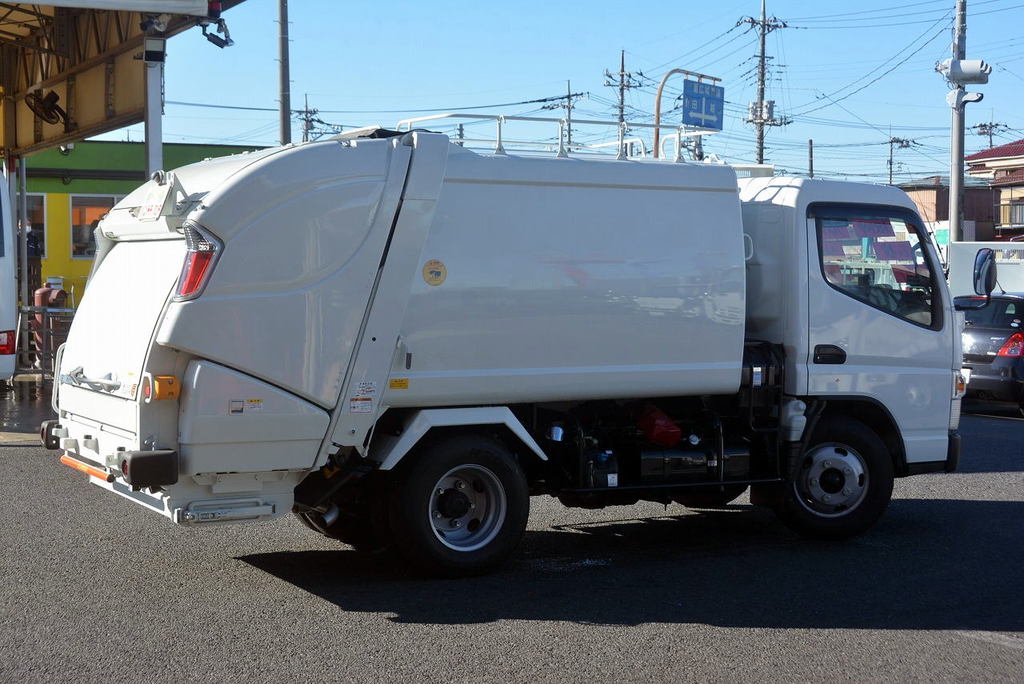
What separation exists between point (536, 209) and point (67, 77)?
606 inches

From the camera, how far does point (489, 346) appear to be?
7.58 meters

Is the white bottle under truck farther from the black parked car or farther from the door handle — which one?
the black parked car

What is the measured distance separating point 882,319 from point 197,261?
16.5 ft

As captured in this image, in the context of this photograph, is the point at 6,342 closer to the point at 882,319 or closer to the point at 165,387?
the point at 165,387

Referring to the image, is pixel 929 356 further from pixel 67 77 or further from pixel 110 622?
pixel 67 77

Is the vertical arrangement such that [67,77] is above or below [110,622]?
above

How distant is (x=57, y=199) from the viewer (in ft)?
111

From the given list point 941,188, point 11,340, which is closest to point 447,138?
point 11,340

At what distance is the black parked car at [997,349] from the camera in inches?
674

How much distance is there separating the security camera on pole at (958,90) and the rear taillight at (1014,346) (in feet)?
38.8

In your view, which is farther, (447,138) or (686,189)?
(686,189)

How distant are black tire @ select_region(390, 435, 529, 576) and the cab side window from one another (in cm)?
291

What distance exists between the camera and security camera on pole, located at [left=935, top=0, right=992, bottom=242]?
90.3ft

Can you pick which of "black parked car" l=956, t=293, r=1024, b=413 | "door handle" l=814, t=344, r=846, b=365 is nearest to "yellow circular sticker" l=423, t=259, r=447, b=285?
"door handle" l=814, t=344, r=846, b=365
